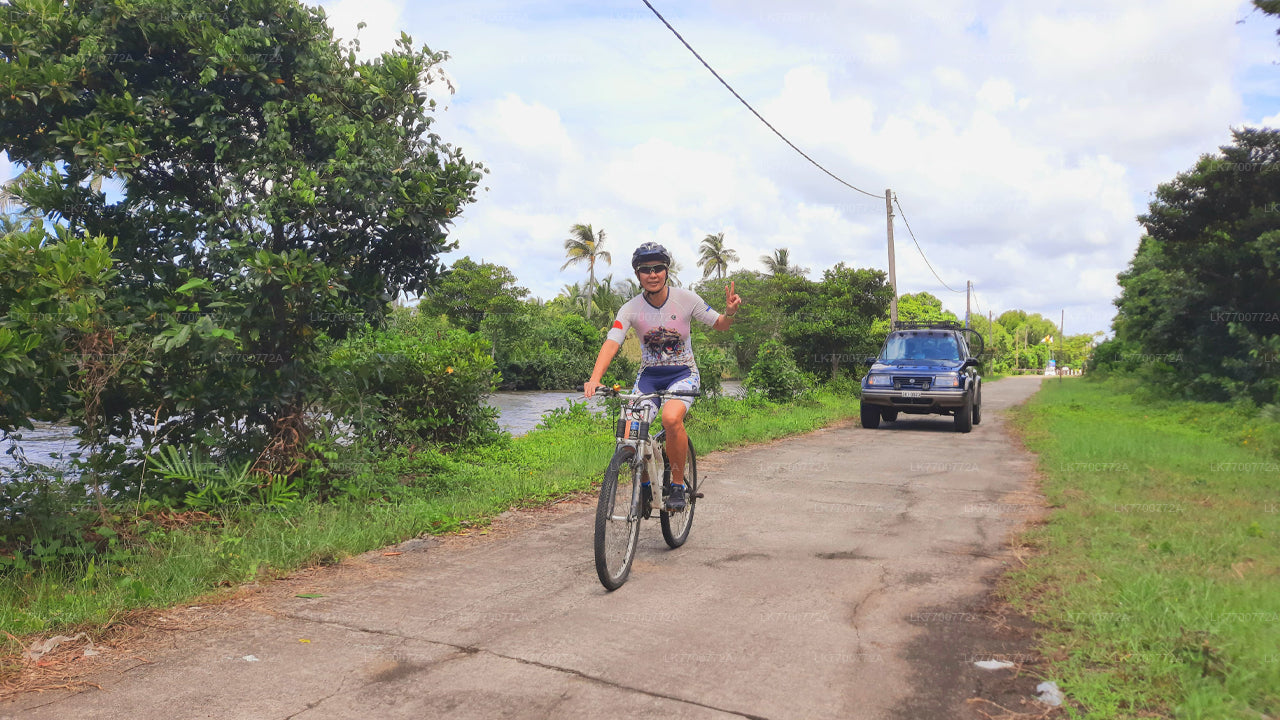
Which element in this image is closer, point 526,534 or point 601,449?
point 526,534

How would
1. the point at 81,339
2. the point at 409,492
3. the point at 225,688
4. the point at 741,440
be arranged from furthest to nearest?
the point at 741,440, the point at 409,492, the point at 81,339, the point at 225,688

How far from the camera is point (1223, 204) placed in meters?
18.2

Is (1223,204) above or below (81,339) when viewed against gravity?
above

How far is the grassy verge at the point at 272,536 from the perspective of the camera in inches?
171

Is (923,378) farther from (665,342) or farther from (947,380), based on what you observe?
(665,342)

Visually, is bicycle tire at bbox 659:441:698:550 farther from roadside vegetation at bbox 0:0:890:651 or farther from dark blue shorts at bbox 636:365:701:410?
roadside vegetation at bbox 0:0:890:651

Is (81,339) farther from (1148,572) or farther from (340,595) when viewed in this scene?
(1148,572)

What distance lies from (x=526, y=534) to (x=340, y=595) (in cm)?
183

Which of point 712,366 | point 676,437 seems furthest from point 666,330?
point 712,366

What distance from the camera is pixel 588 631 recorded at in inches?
158

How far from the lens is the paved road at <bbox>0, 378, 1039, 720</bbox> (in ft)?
10.5

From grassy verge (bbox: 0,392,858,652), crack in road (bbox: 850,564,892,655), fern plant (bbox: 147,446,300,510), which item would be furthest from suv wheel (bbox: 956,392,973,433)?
fern plant (bbox: 147,446,300,510)

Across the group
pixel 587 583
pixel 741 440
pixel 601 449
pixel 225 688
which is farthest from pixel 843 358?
pixel 225 688

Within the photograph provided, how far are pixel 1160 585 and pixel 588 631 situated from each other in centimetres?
304
